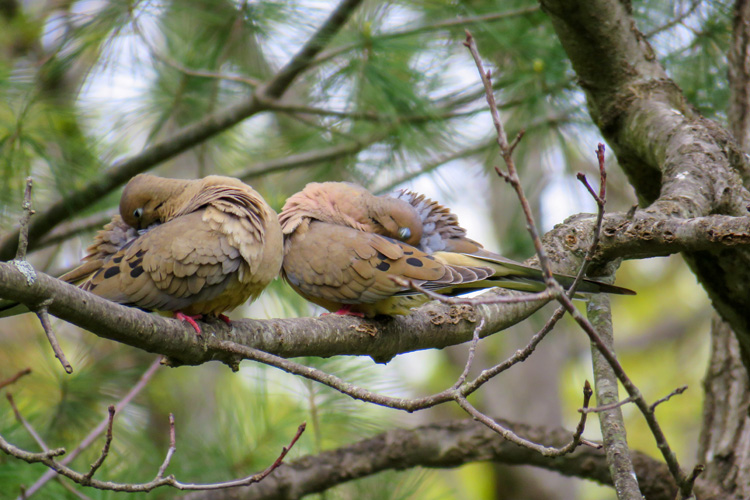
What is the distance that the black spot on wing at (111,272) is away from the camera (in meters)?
2.34

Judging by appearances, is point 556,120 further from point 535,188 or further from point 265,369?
point 265,369

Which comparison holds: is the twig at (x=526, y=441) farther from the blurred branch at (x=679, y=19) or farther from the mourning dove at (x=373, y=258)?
the blurred branch at (x=679, y=19)

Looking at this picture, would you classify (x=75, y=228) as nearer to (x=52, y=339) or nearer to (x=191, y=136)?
(x=191, y=136)

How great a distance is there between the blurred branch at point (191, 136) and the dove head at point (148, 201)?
60 cm

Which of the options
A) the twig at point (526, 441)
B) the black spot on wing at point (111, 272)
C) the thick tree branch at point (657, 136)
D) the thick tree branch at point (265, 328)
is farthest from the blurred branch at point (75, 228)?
the twig at point (526, 441)

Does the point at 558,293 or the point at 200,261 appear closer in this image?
the point at 558,293

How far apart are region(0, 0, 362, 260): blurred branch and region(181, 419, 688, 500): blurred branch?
4.98 ft

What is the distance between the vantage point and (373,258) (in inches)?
109

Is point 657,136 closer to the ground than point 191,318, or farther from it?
Result: farther from it

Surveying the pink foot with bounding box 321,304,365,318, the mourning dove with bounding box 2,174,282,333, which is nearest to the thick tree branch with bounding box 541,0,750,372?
the pink foot with bounding box 321,304,365,318

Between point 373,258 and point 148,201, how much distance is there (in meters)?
0.98

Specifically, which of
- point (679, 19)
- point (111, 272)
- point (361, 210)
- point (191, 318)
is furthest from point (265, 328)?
point (679, 19)

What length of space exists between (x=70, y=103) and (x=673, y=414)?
8810mm

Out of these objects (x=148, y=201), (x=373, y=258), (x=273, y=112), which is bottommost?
(x=373, y=258)
